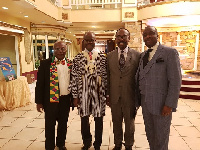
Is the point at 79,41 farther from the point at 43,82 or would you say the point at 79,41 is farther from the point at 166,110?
the point at 166,110

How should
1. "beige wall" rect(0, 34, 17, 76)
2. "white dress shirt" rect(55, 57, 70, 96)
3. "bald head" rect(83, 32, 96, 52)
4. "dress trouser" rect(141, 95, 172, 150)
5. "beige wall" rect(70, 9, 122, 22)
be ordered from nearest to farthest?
"dress trouser" rect(141, 95, 172, 150), "bald head" rect(83, 32, 96, 52), "white dress shirt" rect(55, 57, 70, 96), "beige wall" rect(0, 34, 17, 76), "beige wall" rect(70, 9, 122, 22)

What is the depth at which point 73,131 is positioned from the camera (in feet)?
10.3

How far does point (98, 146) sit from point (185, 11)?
6.83 m

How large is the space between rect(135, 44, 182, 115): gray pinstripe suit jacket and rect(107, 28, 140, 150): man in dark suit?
28 centimetres

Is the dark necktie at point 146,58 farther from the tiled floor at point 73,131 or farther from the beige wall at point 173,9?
the beige wall at point 173,9

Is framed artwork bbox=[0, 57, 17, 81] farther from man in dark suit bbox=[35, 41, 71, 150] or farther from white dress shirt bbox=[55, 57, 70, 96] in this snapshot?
white dress shirt bbox=[55, 57, 70, 96]

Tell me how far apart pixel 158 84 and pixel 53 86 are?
1.25 metres

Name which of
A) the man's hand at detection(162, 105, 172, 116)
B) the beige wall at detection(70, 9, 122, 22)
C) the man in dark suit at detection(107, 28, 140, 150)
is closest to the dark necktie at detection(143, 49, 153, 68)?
the man in dark suit at detection(107, 28, 140, 150)

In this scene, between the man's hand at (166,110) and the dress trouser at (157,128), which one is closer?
the man's hand at (166,110)

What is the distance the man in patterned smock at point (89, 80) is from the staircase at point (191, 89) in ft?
13.7

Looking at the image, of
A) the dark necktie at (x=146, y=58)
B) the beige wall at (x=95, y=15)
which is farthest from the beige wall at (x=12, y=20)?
the dark necktie at (x=146, y=58)

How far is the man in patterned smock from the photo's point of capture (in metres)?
2.17

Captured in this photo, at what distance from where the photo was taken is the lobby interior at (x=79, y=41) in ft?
9.64

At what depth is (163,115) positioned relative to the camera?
1777 mm
